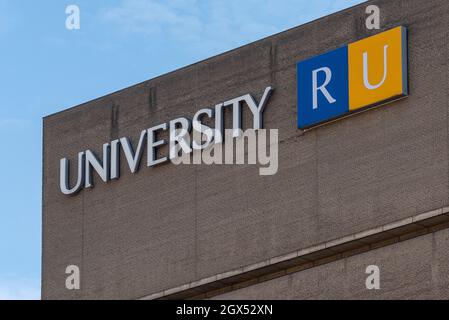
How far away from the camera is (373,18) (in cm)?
5391

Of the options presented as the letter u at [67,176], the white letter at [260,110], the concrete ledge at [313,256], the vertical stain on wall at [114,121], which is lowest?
the concrete ledge at [313,256]

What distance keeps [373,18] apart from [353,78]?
2.05 meters

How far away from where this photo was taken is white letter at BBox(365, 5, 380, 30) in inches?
2119

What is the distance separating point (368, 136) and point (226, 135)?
20.5ft

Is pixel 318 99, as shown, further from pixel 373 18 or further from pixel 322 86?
pixel 373 18

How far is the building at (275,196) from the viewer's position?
170ft

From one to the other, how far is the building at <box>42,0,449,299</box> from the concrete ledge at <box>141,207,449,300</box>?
1.9 inches

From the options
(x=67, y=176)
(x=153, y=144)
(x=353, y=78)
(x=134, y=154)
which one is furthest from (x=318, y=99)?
(x=67, y=176)

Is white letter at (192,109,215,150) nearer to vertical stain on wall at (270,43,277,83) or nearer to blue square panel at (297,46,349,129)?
vertical stain on wall at (270,43,277,83)

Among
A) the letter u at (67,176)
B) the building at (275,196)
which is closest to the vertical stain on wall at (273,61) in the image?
the building at (275,196)

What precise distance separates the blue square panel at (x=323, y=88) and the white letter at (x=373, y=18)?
1.15 metres

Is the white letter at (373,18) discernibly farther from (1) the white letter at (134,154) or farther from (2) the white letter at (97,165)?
(2) the white letter at (97,165)
